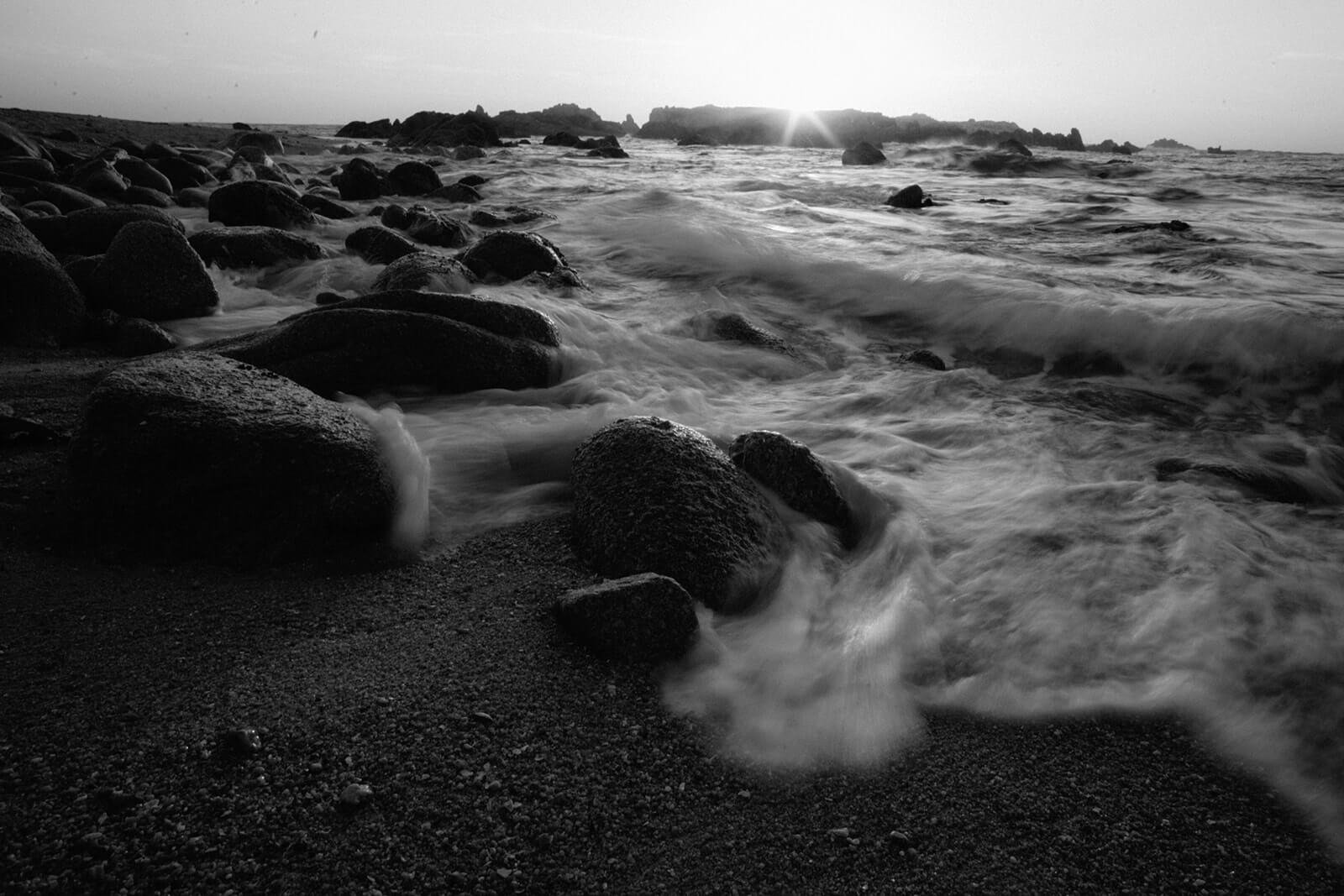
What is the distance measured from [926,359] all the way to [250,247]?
5425 mm

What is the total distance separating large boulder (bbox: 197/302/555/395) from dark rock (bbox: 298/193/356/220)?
20.7ft

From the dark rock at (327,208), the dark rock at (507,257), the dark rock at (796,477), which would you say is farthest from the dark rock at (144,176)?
the dark rock at (796,477)

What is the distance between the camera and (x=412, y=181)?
42.9ft

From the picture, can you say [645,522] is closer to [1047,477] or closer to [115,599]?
[115,599]

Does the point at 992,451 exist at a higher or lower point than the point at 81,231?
lower

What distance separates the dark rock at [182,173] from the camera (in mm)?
11945

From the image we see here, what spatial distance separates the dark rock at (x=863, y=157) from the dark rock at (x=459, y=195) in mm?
14334

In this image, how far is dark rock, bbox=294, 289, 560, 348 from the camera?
3.91 m

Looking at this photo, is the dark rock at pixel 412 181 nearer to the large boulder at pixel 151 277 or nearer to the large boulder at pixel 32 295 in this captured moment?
the large boulder at pixel 151 277

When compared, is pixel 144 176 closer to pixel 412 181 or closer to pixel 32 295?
pixel 412 181

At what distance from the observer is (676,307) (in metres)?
6.18

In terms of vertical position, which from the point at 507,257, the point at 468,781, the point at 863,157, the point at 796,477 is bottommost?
the point at 468,781

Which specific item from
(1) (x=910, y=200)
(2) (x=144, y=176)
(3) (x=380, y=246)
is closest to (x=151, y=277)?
(3) (x=380, y=246)

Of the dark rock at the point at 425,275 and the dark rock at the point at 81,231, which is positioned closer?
the dark rock at the point at 425,275
